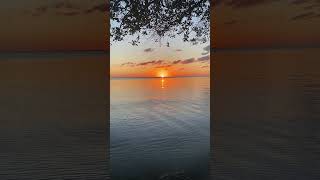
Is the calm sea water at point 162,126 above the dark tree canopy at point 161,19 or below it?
below

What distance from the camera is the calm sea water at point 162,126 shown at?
3154 millimetres
